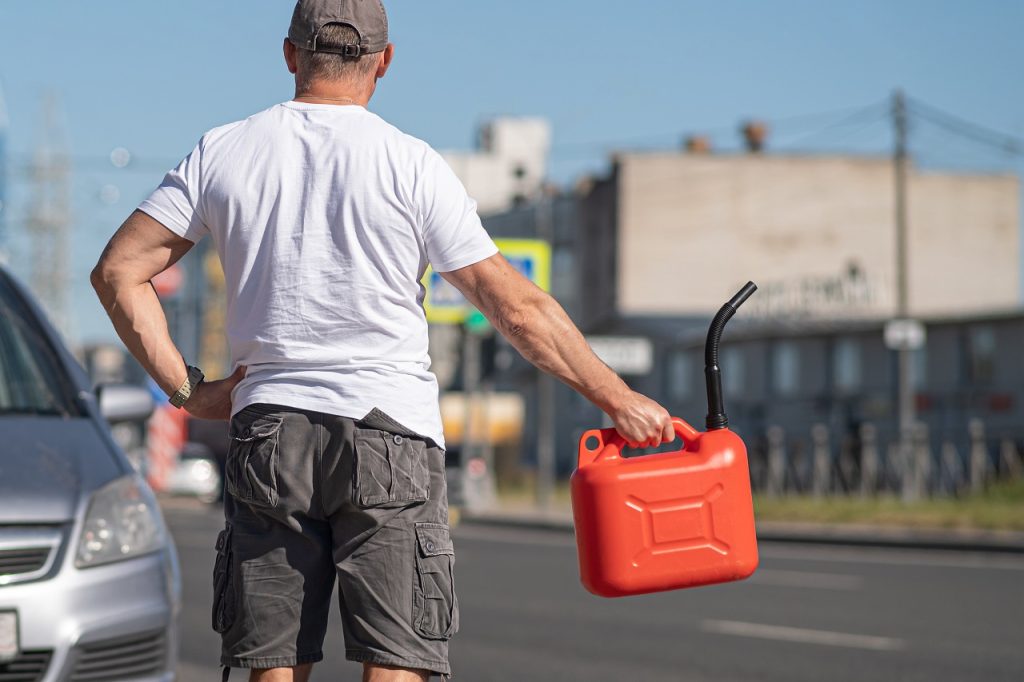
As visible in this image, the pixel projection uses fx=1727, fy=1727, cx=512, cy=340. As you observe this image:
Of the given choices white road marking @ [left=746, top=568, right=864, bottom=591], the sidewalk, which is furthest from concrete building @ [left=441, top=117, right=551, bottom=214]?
white road marking @ [left=746, top=568, right=864, bottom=591]

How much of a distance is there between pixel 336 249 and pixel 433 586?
66cm

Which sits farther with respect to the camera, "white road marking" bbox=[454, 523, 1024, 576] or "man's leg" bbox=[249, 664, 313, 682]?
"white road marking" bbox=[454, 523, 1024, 576]

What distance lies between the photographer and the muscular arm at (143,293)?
3402 mm

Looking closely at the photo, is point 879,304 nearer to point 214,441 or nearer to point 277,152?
point 214,441

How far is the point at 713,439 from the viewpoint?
3.46 metres

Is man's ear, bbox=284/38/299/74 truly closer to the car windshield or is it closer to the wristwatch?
the wristwatch

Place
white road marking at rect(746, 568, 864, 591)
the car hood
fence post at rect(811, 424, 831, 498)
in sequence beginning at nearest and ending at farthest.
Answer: the car hood, white road marking at rect(746, 568, 864, 591), fence post at rect(811, 424, 831, 498)

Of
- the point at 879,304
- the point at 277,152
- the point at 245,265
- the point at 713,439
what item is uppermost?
the point at 879,304

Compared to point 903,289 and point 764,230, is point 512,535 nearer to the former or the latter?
point 903,289

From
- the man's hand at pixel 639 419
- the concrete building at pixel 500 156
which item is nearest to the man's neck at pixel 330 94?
the man's hand at pixel 639 419

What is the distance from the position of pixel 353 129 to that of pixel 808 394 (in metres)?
41.8

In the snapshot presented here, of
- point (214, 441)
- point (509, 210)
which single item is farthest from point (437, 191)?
point (509, 210)

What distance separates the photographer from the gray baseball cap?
334cm

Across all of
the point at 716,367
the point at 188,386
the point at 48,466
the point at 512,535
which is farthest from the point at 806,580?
the point at 188,386
